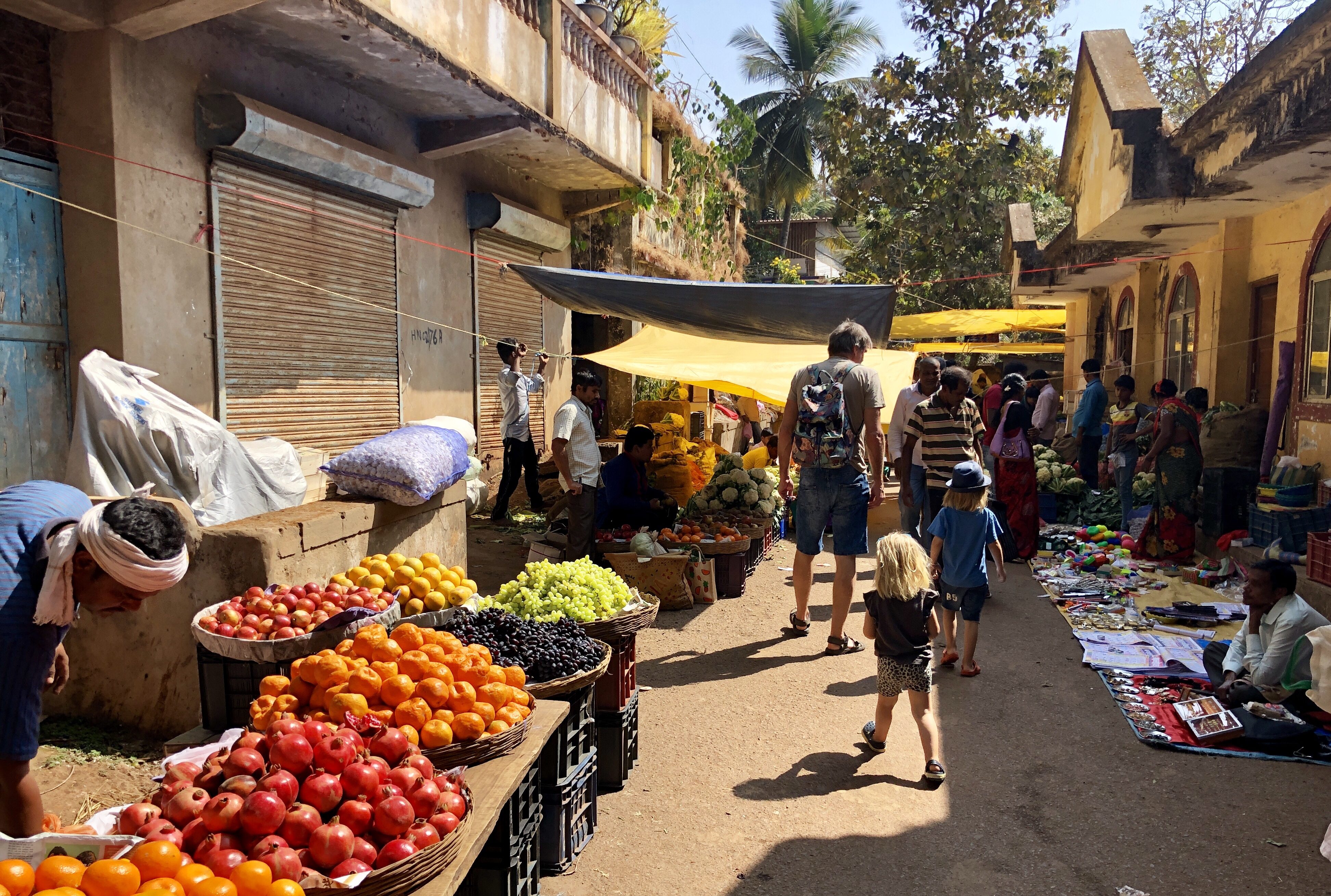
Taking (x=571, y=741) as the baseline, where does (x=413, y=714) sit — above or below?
above

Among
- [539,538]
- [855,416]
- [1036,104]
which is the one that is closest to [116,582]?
[855,416]

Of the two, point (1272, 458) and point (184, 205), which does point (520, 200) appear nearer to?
point (184, 205)

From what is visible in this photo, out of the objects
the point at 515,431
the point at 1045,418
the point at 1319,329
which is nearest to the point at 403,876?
the point at 515,431

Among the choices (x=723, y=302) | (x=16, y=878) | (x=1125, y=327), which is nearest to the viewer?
(x=16, y=878)

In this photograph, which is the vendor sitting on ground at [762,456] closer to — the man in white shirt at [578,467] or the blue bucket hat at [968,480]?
the man in white shirt at [578,467]

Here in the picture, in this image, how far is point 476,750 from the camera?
2.89 meters

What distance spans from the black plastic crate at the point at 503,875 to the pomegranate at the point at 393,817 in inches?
27.8

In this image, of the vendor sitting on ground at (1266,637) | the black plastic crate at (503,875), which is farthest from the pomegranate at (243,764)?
the vendor sitting on ground at (1266,637)

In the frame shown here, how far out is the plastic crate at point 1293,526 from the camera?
24.4ft

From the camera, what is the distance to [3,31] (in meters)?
5.54

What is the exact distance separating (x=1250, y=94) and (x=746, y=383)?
4.54 m

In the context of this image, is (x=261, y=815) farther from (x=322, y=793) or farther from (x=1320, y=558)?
(x=1320, y=558)

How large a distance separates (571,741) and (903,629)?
178cm

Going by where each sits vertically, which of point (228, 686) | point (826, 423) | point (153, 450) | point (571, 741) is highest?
point (826, 423)
